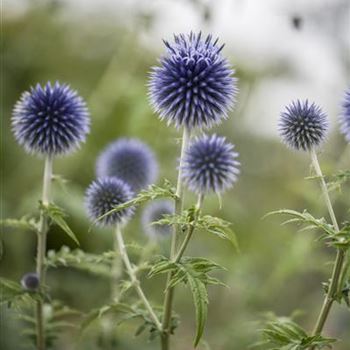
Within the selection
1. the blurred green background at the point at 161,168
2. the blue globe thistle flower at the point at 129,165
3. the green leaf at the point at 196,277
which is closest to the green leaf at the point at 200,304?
the green leaf at the point at 196,277

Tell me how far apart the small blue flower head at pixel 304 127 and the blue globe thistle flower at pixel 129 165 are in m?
1.07

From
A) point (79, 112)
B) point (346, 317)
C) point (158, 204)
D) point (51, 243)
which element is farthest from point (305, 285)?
point (79, 112)

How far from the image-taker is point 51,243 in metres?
5.56

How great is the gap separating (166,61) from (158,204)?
3.75 feet

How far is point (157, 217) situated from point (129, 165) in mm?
280

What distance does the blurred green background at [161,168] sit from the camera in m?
3.66

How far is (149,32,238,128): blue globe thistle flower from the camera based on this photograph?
1830 mm

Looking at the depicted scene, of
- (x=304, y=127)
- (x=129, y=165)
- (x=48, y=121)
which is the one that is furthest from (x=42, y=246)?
(x=304, y=127)

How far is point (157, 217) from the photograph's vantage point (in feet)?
9.11

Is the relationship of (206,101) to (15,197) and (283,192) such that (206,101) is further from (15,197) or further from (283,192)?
(283,192)

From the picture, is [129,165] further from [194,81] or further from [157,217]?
[194,81]

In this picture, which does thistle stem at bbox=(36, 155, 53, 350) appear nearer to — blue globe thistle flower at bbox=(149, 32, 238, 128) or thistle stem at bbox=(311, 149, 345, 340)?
blue globe thistle flower at bbox=(149, 32, 238, 128)

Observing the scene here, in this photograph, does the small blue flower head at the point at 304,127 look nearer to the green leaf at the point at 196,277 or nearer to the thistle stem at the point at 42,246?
the green leaf at the point at 196,277

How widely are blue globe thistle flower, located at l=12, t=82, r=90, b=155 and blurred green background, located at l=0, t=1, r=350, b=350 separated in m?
1.11
